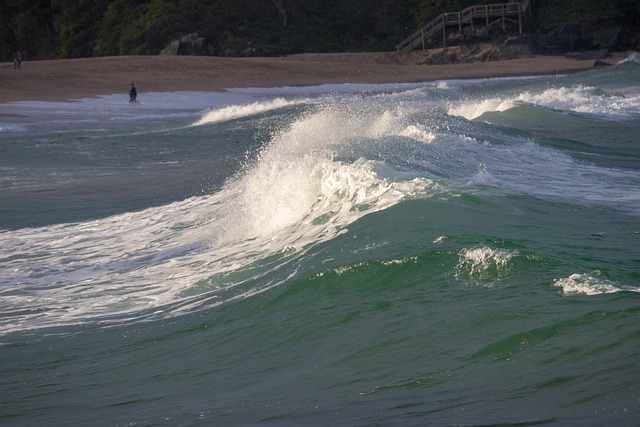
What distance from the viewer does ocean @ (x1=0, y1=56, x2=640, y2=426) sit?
6.06m

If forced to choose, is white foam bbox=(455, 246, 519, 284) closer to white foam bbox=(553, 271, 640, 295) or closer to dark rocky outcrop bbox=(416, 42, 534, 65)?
white foam bbox=(553, 271, 640, 295)

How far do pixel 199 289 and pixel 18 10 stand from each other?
6134 centimetres

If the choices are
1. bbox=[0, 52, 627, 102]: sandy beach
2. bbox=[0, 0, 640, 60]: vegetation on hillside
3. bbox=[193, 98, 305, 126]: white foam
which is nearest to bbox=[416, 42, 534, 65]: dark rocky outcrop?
bbox=[0, 52, 627, 102]: sandy beach

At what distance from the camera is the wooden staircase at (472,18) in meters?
56.2

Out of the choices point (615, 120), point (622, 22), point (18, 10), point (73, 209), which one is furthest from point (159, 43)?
point (73, 209)

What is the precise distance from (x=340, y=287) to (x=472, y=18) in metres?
49.7

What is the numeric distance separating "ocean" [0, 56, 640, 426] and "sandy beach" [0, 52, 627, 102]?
81.8ft

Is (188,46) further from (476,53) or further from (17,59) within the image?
(476,53)

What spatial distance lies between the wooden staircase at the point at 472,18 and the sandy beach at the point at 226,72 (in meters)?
1.72

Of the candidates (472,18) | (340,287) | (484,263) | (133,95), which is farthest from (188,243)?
(472,18)

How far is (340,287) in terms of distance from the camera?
8.62m

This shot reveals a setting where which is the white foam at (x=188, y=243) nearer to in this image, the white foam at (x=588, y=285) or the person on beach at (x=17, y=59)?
the white foam at (x=588, y=285)

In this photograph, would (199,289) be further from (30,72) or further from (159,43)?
(159,43)

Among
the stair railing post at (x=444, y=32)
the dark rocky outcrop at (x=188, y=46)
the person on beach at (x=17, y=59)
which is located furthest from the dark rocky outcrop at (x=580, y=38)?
the person on beach at (x=17, y=59)
